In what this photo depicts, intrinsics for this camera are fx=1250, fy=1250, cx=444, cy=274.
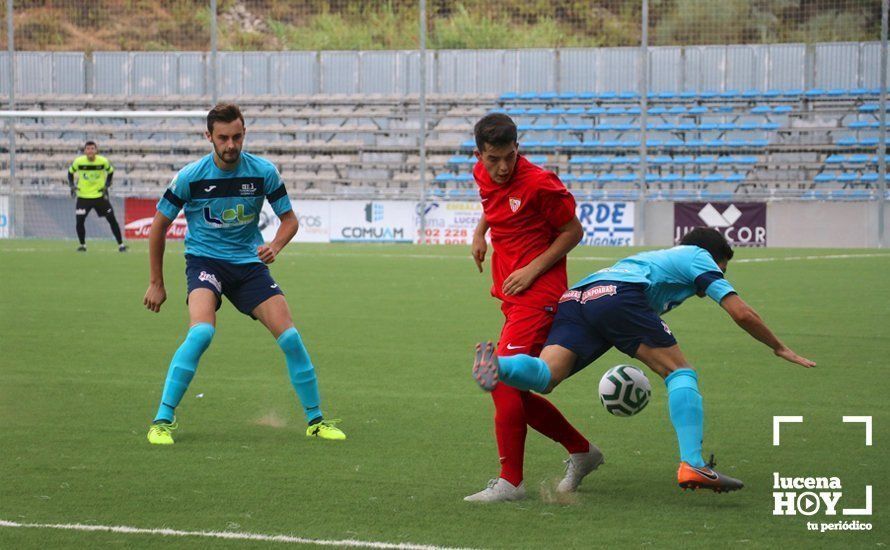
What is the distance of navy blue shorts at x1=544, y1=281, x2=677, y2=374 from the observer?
5.57 m

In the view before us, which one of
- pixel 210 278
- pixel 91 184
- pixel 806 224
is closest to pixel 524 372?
→ pixel 210 278

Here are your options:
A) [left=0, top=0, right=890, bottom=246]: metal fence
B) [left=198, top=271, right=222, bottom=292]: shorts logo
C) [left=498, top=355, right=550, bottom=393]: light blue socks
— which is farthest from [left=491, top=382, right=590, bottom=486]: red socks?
[left=0, top=0, right=890, bottom=246]: metal fence

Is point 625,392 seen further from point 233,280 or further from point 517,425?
point 233,280

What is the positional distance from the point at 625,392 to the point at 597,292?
0.52m

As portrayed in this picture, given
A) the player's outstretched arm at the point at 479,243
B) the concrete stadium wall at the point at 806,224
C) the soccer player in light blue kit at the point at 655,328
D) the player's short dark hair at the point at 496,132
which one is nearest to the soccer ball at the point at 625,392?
the soccer player in light blue kit at the point at 655,328

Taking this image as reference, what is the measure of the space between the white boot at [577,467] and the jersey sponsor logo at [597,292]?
27.9 inches

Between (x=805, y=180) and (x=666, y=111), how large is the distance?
402cm

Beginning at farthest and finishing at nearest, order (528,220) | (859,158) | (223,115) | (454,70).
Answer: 1. (454,70)
2. (859,158)
3. (223,115)
4. (528,220)

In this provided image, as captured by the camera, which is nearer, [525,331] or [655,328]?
[655,328]

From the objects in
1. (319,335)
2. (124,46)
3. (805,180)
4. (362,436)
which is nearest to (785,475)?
(362,436)

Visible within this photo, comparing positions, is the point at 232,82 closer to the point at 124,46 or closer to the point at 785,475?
the point at 124,46

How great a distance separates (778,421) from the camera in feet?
23.7

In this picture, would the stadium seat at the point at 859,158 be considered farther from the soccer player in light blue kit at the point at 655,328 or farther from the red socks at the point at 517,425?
the red socks at the point at 517,425

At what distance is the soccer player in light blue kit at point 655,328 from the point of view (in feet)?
17.5
